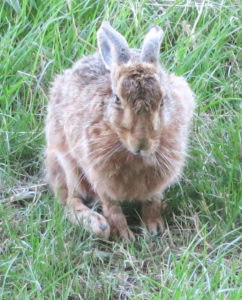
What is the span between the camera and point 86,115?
4691 millimetres

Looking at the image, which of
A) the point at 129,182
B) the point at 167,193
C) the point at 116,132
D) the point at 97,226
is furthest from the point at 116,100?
the point at 167,193

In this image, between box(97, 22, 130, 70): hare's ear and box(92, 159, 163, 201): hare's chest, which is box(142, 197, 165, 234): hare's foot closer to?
box(92, 159, 163, 201): hare's chest

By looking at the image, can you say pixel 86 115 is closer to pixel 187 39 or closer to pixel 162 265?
pixel 162 265

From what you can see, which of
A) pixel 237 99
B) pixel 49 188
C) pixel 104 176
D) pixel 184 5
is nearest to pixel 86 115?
pixel 104 176

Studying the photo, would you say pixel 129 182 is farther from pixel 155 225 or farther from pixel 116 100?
pixel 116 100

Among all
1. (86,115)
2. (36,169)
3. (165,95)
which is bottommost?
(36,169)

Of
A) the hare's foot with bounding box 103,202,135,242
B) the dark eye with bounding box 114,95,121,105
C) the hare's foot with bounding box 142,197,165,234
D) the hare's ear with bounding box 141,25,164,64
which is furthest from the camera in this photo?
the hare's foot with bounding box 142,197,165,234

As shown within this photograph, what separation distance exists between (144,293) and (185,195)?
94 cm

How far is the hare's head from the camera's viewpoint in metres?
4.17

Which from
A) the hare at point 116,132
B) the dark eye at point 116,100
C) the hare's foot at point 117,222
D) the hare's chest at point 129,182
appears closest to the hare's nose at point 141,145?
the hare at point 116,132

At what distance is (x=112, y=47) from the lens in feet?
14.6

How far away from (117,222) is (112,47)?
0.99 m

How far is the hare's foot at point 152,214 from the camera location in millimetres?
Answer: 4832

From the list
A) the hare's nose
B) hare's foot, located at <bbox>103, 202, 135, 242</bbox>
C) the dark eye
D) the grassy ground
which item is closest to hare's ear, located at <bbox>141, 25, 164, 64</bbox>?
the dark eye
